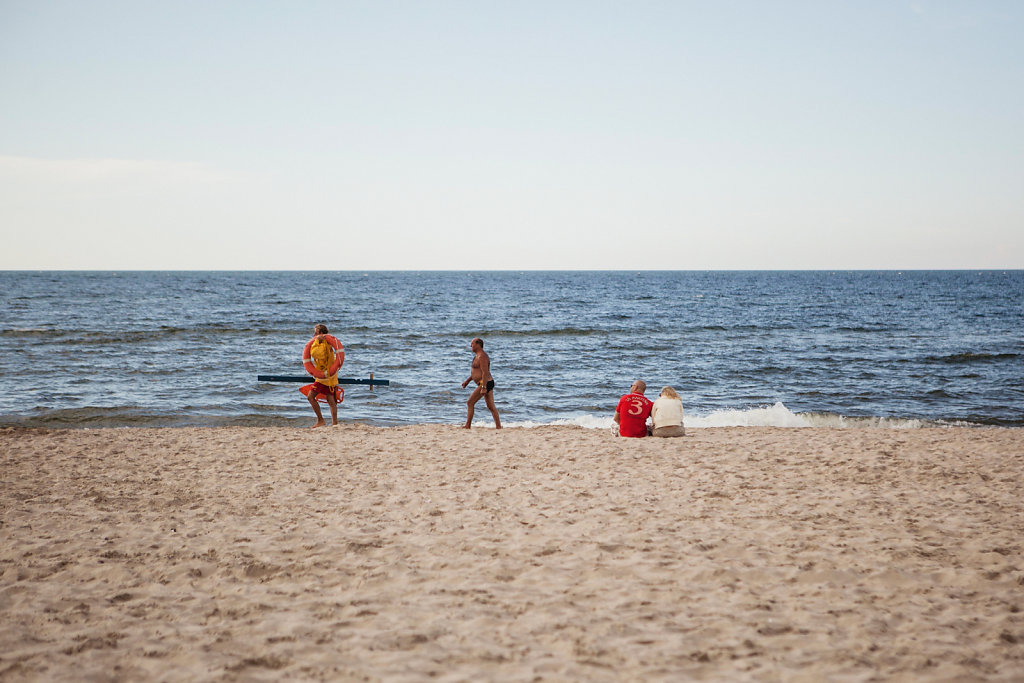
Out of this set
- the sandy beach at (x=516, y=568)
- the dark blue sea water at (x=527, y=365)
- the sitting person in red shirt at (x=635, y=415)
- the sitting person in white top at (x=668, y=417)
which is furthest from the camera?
the dark blue sea water at (x=527, y=365)

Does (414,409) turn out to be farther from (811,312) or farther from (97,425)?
(811,312)

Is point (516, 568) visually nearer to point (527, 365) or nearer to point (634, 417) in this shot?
point (634, 417)

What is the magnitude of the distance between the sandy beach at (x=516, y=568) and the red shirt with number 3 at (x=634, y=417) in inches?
58.5

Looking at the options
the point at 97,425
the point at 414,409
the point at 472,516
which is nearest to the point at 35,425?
the point at 97,425

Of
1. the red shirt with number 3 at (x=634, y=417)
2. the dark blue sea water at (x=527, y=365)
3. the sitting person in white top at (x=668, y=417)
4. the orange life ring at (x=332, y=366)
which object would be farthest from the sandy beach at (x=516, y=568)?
the dark blue sea water at (x=527, y=365)

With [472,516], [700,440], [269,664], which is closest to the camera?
[269,664]

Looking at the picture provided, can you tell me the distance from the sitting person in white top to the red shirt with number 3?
0.18 metres

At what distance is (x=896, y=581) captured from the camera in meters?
4.96

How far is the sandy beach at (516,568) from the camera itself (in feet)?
12.9

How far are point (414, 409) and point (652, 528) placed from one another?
10.8 meters

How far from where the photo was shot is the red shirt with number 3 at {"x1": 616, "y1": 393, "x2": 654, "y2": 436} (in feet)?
35.3

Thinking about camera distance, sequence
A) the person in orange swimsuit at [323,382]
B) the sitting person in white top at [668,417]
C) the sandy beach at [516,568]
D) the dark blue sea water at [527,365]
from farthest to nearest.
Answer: the dark blue sea water at [527,365] < the person in orange swimsuit at [323,382] < the sitting person in white top at [668,417] < the sandy beach at [516,568]

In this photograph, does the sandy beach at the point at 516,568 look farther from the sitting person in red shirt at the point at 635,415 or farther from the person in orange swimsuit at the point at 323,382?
the person in orange swimsuit at the point at 323,382

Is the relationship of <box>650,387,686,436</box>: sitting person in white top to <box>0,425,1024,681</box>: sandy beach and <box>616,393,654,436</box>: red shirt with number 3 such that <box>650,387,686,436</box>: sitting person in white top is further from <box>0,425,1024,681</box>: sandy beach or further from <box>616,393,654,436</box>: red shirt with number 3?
<box>0,425,1024,681</box>: sandy beach
